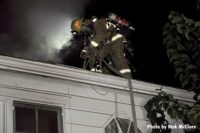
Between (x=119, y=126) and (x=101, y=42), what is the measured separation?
4.59 feet

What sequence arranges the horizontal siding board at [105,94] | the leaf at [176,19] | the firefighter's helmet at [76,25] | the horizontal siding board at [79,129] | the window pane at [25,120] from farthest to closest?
the leaf at [176,19] < the firefighter's helmet at [76,25] < the horizontal siding board at [105,94] < the horizontal siding board at [79,129] < the window pane at [25,120]

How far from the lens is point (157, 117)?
6547mm

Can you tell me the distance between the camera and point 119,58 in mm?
6461

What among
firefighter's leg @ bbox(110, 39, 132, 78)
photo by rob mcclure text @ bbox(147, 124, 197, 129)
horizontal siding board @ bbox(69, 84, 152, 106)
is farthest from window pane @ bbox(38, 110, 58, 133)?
photo by rob mcclure text @ bbox(147, 124, 197, 129)

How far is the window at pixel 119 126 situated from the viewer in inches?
236

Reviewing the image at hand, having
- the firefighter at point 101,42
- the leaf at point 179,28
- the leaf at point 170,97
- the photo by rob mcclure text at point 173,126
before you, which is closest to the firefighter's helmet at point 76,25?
the firefighter at point 101,42

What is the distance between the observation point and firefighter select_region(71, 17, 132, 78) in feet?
20.7

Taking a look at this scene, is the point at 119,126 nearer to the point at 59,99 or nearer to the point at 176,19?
the point at 59,99

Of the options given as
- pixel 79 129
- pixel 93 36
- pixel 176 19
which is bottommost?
pixel 79 129

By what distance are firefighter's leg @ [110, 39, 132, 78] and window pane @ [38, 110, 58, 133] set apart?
1.42 metres

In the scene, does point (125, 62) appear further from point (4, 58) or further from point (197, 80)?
point (4, 58)

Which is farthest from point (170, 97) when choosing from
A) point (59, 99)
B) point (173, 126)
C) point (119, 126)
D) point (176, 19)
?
point (59, 99)

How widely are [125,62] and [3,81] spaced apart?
2123 millimetres

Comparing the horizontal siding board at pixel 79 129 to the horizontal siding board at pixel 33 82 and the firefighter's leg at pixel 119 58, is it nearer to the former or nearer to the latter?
the horizontal siding board at pixel 33 82
